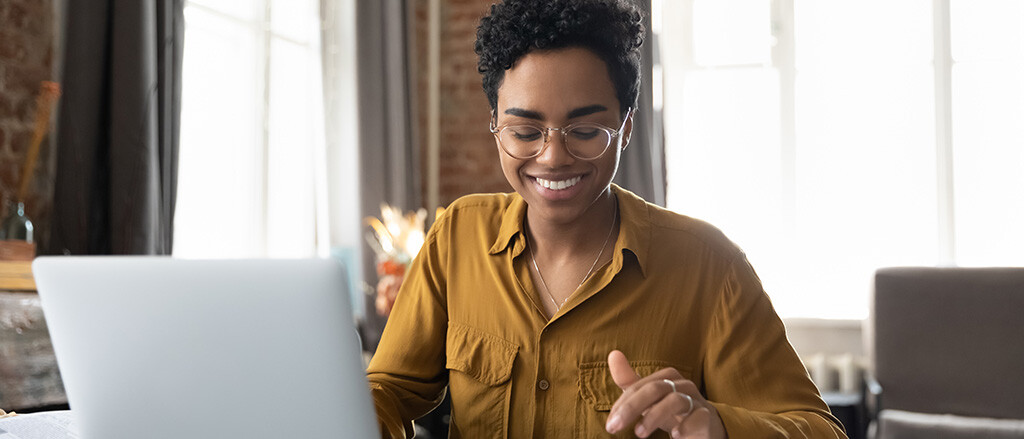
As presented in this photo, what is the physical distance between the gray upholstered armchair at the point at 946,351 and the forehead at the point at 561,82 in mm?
2304

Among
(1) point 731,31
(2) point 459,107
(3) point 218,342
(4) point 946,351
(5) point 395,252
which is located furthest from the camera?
(2) point 459,107

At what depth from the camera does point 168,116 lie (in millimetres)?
2775

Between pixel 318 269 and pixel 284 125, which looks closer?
pixel 318 269

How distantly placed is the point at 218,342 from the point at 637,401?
43 cm

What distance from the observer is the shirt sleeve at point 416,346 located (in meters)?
1.32

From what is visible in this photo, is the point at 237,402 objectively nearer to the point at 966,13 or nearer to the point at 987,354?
the point at 987,354

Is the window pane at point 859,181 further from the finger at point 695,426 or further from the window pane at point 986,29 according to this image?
the finger at point 695,426

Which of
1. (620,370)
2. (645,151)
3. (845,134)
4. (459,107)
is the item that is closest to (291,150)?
(459,107)

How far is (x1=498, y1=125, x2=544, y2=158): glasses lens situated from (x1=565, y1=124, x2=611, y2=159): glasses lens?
0.04 meters

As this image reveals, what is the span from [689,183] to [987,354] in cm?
172

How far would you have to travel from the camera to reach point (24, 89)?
262 cm

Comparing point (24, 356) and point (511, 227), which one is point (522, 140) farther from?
point (24, 356)

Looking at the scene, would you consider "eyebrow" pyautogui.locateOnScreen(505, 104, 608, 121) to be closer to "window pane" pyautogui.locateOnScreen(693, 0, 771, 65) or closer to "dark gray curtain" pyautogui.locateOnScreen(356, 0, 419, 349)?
"dark gray curtain" pyautogui.locateOnScreen(356, 0, 419, 349)

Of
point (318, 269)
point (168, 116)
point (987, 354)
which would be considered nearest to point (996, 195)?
point (987, 354)
